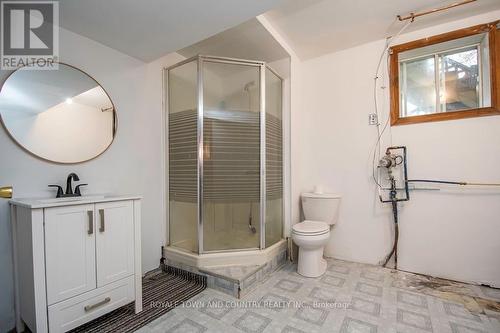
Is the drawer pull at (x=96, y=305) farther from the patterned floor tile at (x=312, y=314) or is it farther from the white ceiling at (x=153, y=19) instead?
the white ceiling at (x=153, y=19)

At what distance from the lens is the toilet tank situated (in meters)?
2.40

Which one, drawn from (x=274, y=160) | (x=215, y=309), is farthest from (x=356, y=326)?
(x=274, y=160)

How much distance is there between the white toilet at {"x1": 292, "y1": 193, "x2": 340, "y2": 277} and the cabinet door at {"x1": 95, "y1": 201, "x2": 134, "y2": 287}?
138cm

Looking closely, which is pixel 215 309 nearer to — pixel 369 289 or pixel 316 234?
pixel 316 234

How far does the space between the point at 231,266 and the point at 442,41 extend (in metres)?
2.81

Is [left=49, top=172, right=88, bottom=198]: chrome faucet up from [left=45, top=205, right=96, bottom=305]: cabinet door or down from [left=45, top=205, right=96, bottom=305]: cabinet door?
up

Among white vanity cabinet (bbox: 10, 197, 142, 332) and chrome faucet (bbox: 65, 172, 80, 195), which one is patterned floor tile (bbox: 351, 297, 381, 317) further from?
chrome faucet (bbox: 65, 172, 80, 195)

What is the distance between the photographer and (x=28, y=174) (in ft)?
4.70

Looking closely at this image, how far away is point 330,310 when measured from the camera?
159 centimetres

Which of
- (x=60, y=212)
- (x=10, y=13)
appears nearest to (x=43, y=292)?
(x=60, y=212)

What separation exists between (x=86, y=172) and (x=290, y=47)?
2288 mm

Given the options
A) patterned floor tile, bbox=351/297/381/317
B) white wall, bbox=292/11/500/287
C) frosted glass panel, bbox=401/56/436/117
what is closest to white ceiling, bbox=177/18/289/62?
white wall, bbox=292/11/500/287

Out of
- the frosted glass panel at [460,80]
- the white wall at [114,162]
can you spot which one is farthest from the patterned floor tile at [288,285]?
the frosted glass panel at [460,80]

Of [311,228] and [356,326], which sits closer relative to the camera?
[356,326]
